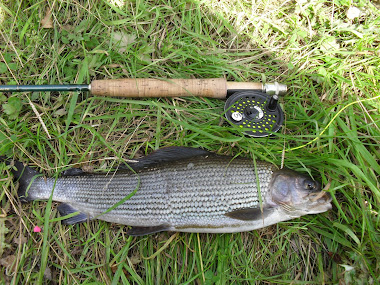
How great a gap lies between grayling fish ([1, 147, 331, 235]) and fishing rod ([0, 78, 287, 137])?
485mm

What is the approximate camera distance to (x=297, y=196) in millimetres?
2533

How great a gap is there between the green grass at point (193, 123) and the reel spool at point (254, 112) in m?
0.13

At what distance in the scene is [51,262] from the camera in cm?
286

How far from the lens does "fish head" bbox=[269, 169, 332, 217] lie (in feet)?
8.30

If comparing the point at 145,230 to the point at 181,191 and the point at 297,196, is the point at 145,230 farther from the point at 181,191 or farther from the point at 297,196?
the point at 297,196

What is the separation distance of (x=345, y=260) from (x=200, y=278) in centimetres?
141

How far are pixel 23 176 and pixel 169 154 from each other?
5.21 feet

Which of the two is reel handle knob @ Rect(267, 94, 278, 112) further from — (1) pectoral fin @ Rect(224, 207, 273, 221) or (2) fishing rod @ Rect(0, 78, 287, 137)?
(1) pectoral fin @ Rect(224, 207, 273, 221)

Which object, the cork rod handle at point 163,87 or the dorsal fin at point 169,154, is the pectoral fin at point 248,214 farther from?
the cork rod handle at point 163,87

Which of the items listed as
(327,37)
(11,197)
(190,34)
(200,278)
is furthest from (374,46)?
(11,197)

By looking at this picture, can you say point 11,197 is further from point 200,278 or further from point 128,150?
point 200,278

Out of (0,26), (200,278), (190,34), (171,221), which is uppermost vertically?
(0,26)

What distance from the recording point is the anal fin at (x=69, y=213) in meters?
2.83

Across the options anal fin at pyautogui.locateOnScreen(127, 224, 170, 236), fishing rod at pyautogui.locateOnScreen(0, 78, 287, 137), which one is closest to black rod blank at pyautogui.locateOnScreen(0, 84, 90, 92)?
fishing rod at pyautogui.locateOnScreen(0, 78, 287, 137)
